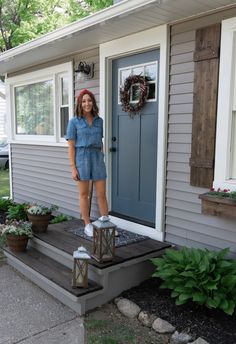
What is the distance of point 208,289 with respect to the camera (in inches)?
104

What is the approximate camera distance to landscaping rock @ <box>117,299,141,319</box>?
286 centimetres

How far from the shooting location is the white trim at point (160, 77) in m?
3.49

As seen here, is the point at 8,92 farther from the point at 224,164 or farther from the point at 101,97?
the point at 224,164

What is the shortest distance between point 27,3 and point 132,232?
37.7ft

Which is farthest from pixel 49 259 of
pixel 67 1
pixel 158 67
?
pixel 67 1

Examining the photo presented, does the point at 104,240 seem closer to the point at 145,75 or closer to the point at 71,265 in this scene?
the point at 71,265

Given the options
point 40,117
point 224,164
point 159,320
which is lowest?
point 159,320

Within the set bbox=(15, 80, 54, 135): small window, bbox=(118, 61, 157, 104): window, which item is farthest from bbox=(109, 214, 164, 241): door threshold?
bbox=(15, 80, 54, 135): small window

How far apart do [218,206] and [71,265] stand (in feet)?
4.86

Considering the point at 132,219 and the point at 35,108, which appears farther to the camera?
the point at 35,108

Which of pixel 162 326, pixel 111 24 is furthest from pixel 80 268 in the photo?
pixel 111 24

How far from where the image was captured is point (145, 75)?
150 inches

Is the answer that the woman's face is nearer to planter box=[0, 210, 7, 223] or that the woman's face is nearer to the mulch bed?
the mulch bed

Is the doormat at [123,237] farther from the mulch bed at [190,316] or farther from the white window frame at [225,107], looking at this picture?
the white window frame at [225,107]
